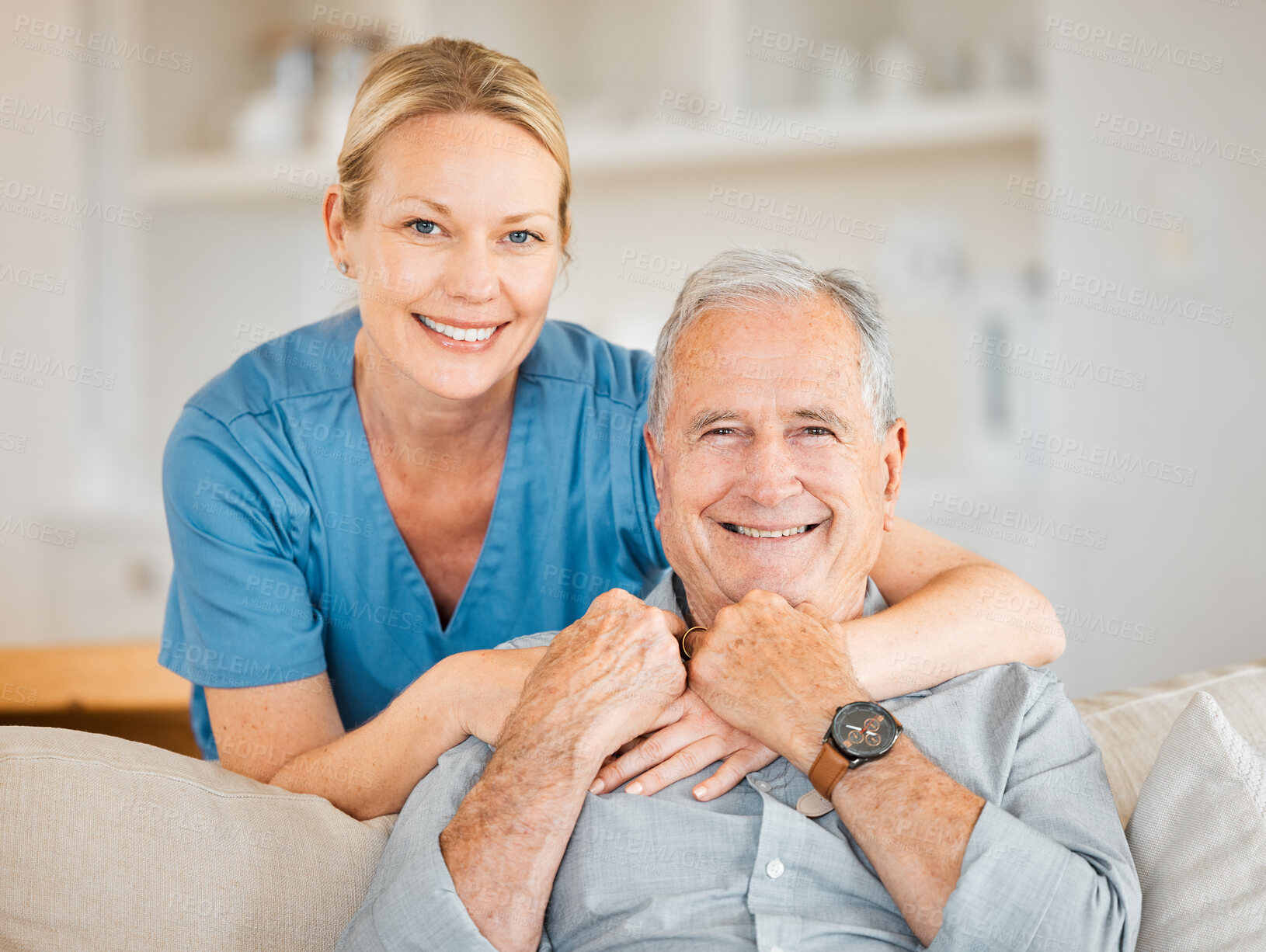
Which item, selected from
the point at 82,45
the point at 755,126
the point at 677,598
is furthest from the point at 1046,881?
the point at 82,45

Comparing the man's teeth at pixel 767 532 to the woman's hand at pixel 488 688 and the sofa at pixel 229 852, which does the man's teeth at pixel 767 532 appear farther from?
the sofa at pixel 229 852

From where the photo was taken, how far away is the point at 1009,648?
1267mm

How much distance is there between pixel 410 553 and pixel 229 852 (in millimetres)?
556

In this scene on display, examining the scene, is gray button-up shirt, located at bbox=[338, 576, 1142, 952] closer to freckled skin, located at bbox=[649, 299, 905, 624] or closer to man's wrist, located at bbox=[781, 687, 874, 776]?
man's wrist, located at bbox=[781, 687, 874, 776]

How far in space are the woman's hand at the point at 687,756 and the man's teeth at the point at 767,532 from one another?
19cm

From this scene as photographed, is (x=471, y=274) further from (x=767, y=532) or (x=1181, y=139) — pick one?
(x=1181, y=139)

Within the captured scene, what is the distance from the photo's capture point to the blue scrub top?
55.9 inches

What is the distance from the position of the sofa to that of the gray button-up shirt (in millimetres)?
63

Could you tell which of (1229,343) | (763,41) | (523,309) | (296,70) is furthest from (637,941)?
(296,70)

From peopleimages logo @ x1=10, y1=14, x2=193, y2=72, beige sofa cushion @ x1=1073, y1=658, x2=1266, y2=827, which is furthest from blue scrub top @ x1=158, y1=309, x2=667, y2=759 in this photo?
peopleimages logo @ x1=10, y1=14, x2=193, y2=72

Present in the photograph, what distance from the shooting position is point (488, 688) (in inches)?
47.0

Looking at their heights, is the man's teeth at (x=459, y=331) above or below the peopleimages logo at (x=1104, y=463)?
above

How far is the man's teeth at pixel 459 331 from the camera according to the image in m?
1.46

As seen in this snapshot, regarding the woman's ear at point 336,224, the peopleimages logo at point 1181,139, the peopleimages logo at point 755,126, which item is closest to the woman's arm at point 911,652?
the woman's ear at point 336,224
